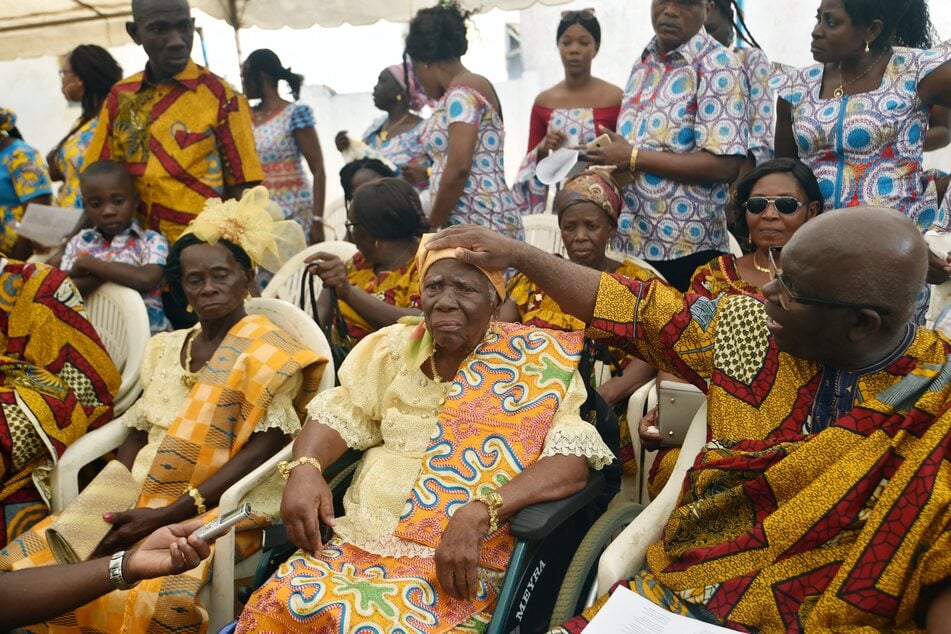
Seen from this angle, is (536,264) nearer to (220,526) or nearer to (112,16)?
(220,526)

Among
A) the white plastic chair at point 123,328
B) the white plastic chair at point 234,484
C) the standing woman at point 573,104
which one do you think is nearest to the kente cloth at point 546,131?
the standing woman at point 573,104

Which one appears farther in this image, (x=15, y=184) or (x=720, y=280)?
(x=15, y=184)

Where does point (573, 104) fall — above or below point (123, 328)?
above

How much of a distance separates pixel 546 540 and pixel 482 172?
2636 mm

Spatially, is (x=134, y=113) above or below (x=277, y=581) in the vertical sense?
above

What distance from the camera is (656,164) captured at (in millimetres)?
4152

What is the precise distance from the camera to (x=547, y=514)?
8.36 feet

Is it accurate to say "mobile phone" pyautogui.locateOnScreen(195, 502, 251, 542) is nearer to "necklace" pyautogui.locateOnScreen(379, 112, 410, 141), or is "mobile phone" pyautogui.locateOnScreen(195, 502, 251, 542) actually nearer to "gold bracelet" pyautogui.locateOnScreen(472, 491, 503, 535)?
"gold bracelet" pyautogui.locateOnScreen(472, 491, 503, 535)

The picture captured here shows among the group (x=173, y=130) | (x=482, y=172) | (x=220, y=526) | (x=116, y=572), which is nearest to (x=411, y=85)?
(x=482, y=172)

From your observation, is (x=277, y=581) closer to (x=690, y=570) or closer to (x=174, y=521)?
(x=174, y=521)

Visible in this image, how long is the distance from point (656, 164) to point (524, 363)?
1.63 m

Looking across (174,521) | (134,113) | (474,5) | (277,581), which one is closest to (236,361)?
(174,521)

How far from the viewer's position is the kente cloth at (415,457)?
99.6 inches

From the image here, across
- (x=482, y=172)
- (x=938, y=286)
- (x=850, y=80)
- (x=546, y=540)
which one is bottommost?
(x=546, y=540)
